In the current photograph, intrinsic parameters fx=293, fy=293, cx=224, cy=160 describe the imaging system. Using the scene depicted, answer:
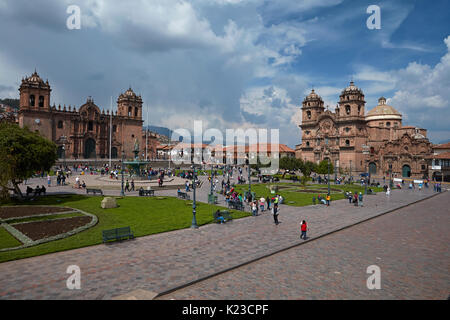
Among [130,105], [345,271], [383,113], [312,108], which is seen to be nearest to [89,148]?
[130,105]

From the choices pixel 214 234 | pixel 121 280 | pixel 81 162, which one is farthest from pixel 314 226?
pixel 81 162

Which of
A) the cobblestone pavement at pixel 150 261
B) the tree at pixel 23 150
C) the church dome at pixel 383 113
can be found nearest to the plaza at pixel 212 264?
the cobblestone pavement at pixel 150 261

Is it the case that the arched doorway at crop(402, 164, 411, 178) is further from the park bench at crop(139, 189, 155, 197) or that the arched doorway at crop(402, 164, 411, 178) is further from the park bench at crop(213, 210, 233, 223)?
the park bench at crop(213, 210, 233, 223)

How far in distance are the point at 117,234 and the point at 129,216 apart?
4954mm

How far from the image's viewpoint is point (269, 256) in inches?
451

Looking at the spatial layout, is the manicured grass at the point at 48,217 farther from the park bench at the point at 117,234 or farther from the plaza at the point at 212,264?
the plaza at the point at 212,264

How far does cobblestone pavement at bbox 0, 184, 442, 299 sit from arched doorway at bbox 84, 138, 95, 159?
60.8m

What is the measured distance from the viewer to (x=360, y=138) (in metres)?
68.2

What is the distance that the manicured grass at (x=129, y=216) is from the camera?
38.1ft

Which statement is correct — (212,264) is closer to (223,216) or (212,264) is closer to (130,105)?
(223,216)

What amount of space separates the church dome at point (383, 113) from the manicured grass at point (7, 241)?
7976 cm

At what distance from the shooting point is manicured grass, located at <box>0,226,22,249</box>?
37.5 ft

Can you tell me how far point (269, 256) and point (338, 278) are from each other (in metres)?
2.89
